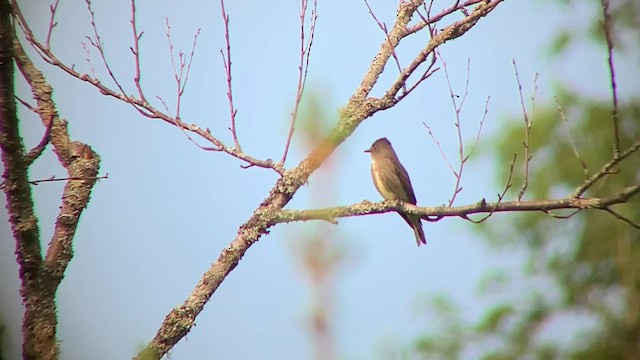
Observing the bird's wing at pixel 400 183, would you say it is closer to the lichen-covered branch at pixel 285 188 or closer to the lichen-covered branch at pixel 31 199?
the lichen-covered branch at pixel 285 188

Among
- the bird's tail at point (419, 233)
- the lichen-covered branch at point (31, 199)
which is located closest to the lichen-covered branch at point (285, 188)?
the lichen-covered branch at point (31, 199)

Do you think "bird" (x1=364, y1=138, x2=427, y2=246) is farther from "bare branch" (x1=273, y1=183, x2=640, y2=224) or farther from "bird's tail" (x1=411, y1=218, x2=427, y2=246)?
"bare branch" (x1=273, y1=183, x2=640, y2=224)

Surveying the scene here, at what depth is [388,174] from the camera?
3.21m

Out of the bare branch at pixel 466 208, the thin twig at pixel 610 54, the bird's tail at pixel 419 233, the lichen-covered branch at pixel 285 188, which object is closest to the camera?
the thin twig at pixel 610 54

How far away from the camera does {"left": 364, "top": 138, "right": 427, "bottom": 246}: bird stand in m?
3.21

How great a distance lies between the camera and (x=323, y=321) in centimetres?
100

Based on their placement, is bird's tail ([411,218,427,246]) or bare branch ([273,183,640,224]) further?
bird's tail ([411,218,427,246])

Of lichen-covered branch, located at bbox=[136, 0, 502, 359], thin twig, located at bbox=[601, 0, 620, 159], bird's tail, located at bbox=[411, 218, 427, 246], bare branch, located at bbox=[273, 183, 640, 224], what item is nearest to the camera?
thin twig, located at bbox=[601, 0, 620, 159]

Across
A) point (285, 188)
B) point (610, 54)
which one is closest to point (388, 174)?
point (285, 188)

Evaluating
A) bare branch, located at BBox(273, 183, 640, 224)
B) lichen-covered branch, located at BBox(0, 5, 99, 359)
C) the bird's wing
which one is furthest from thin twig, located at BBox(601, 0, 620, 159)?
the bird's wing

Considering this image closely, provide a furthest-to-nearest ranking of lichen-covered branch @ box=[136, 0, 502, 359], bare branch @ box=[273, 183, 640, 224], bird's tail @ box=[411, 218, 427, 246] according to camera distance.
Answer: bird's tail @ box=[411, 218, 427, 246] < lichen-covered branch @ box=[136, 0, 502, 359] < bare branch @ box=[273, 183, 640, 224]

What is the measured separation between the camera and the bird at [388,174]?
3.21m

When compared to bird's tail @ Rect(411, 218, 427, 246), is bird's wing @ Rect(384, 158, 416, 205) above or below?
above

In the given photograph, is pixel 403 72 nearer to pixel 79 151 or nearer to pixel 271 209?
pixel 271 209
